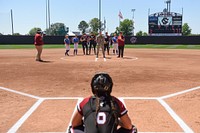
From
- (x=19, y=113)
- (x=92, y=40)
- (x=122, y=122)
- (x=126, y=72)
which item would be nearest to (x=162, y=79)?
(x=126, y=72)

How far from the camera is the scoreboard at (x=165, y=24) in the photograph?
48906mm

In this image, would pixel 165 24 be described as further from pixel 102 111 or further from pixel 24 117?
pixel 102 111

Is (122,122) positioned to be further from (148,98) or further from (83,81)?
(83,81)

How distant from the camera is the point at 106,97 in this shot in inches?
113

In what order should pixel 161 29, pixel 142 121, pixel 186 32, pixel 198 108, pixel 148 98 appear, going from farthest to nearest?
pixel 186 32 → pixel 161 29 → pixel 148 98 → pixel 198 108 → pixel 142 121

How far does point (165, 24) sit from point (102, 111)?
4867 cm

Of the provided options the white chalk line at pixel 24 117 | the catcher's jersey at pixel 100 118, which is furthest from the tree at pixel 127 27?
the catcher's jersey at pixel 100 118

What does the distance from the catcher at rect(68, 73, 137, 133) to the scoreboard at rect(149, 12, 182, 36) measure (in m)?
47.8

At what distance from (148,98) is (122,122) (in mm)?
4377

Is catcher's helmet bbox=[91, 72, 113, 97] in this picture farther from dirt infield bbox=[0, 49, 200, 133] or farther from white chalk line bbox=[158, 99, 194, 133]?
white chalk line bbox=[158, 99, 194, 133]

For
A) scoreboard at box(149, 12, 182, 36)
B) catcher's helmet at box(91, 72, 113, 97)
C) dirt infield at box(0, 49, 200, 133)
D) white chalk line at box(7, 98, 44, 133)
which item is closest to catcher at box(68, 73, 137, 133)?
catcher's helmet at box(91, 72, 113, 97)

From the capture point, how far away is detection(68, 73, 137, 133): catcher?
8.83ft

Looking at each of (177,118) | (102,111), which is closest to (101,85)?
(102,111)

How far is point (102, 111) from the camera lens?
8.96 feet
